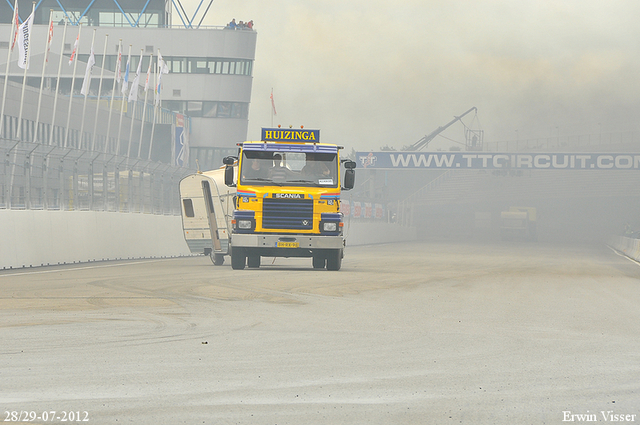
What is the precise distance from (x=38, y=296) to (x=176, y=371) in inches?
252

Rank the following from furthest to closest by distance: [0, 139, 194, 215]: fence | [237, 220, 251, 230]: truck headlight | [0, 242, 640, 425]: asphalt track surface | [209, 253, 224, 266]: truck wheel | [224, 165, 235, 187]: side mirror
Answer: [209, 253, 224, 266]: truck wheel < [0, 139, 194, 215]: fence < [237, 220, 251, 230]: truck headlight < [224, 165, 235, 187]: side mirror < [0, 242, 640, 425]: asphalt track surface

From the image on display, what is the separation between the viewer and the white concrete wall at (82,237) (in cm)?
1877

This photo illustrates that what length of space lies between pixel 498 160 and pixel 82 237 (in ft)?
200

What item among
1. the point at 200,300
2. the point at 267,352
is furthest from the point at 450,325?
the point at 200,300

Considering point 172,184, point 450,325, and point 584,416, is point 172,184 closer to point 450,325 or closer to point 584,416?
point 450,325

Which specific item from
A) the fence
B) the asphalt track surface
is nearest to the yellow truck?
the asphalt track surface

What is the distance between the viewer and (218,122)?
7862 cm

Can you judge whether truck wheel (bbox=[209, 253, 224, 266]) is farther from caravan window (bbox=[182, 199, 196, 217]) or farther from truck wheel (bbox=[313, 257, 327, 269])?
truck wheel (bbox=[313, 257, 327, 269])

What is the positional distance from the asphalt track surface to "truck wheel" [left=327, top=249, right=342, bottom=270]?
4487mm

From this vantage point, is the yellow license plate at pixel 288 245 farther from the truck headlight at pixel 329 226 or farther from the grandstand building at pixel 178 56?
the grandstand building at pixel 178 56

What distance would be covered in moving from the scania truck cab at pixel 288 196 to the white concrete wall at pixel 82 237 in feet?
15.4

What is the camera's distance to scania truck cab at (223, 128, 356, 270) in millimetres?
18438

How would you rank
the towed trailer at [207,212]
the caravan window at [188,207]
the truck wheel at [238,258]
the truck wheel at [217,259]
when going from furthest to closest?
the caravan window at [188,207] → the truck wheel at [217,259] → the towed trailer at [207,212] → the truck wheel at [238,258]

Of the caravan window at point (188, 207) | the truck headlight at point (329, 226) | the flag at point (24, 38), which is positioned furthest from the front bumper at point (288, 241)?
the flag at point (24, 38)
